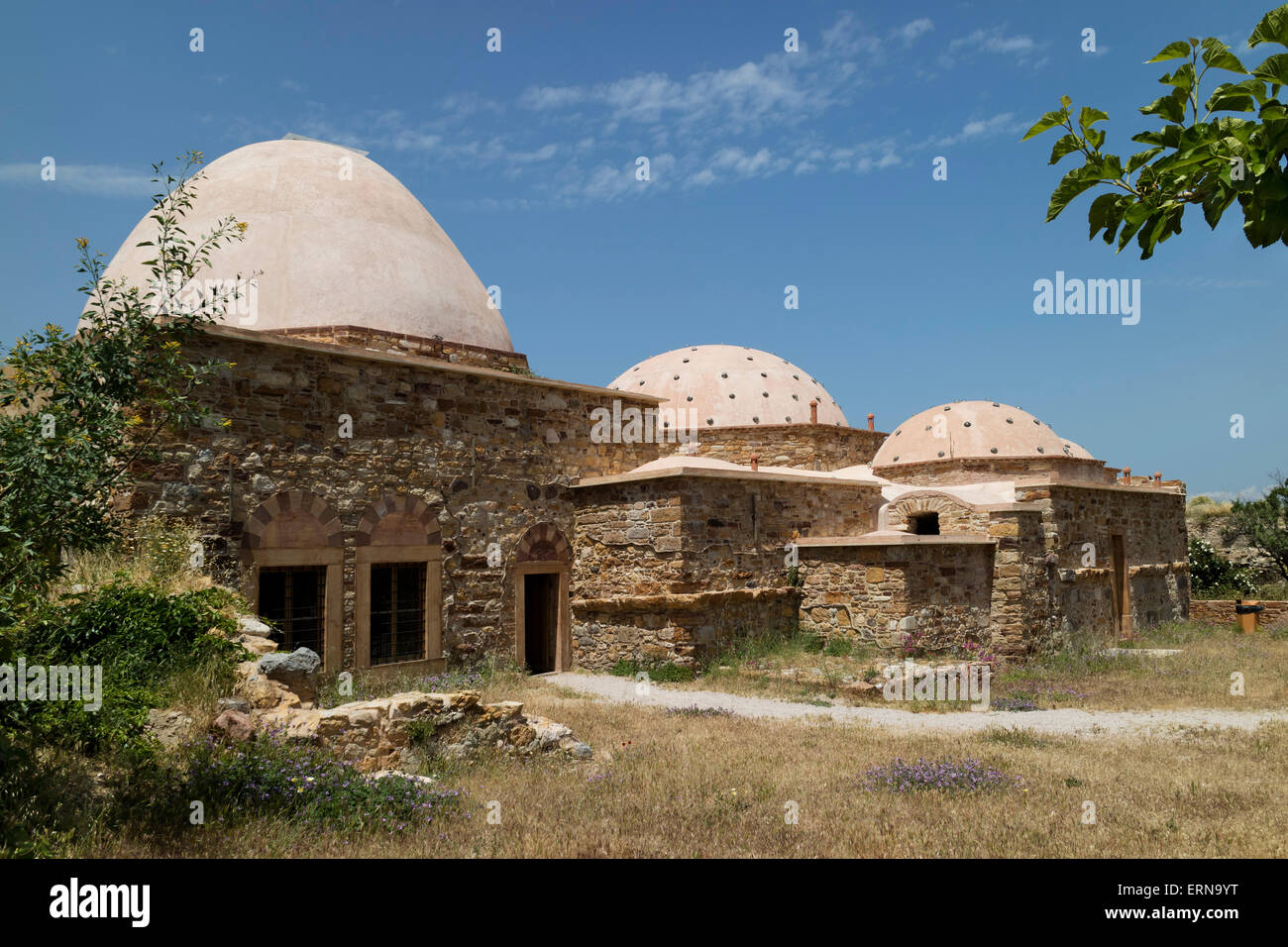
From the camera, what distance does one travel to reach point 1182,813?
574 cm

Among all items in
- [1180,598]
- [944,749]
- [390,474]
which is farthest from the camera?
[1180,598]

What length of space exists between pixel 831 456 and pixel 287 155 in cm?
1401

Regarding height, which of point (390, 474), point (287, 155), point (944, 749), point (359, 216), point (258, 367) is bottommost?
point (944, 749)

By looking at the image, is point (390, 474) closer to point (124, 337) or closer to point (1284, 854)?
point (124, 337)

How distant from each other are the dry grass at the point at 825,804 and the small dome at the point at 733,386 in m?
13.0

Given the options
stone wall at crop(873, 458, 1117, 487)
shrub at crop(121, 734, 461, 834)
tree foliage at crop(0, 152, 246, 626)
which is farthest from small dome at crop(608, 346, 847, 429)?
tree foliage at crop(0, 152, 246, 626)

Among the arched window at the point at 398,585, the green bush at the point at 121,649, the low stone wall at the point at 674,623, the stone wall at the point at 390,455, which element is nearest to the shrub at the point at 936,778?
the green bush at the point at 121,649

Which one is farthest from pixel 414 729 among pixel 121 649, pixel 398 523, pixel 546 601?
pixel 546 601

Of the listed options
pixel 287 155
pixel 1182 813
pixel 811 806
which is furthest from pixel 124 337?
pixel 287 155

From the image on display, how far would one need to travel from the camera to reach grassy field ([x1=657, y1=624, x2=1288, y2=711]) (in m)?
10.7

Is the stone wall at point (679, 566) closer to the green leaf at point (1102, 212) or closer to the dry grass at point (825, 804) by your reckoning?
the dry grass at point (825, 804)

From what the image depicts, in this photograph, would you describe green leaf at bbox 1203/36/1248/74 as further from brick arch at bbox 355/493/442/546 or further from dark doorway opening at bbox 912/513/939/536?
dark doorway opening at bbox 912/513/939/536

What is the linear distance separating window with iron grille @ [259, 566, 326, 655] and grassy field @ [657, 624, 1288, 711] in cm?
525

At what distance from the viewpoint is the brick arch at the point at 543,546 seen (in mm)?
13406
